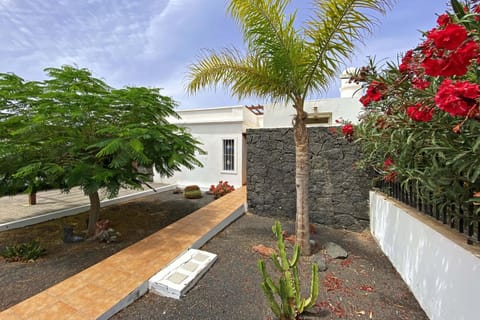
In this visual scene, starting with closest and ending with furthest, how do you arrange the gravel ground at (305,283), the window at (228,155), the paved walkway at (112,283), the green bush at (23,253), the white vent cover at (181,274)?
the paved walkway at (112,283) → the gravel ground at (305,283) → the white vent cover at (181,274) → the green bush at (23,253) → the window at (228,155)

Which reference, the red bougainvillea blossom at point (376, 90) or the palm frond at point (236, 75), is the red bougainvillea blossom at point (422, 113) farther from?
the palm frond at point (236, 75)

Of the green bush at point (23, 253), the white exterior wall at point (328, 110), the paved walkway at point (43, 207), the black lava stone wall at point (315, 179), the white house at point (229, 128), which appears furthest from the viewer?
the white house at point (229, 128)

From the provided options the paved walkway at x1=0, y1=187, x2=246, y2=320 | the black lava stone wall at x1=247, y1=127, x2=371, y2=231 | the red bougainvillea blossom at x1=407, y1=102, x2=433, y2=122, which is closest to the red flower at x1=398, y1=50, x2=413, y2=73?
the red bougainvillea blossom at x1=407, y1=102, x2=433, y2=122

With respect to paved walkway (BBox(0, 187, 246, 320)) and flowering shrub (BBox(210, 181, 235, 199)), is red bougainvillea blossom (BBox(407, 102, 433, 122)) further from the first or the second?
flowering shrub (BBox(210, 181, 235, 199))

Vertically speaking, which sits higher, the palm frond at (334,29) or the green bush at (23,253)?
the palm frond at (334,29)

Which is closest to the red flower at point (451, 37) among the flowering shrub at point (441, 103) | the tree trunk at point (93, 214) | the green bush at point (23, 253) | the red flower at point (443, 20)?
the flowering shrub at point (441, 103)

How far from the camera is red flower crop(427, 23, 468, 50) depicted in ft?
4.25

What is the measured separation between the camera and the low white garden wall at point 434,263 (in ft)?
7.16

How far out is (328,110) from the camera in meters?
10.8

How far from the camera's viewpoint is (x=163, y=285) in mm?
3547

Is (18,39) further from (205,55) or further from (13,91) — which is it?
(205,55)

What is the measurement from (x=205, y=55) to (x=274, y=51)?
1.71 metres

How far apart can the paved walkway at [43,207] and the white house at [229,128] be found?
3.90m

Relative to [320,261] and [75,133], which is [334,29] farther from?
[75,133]
